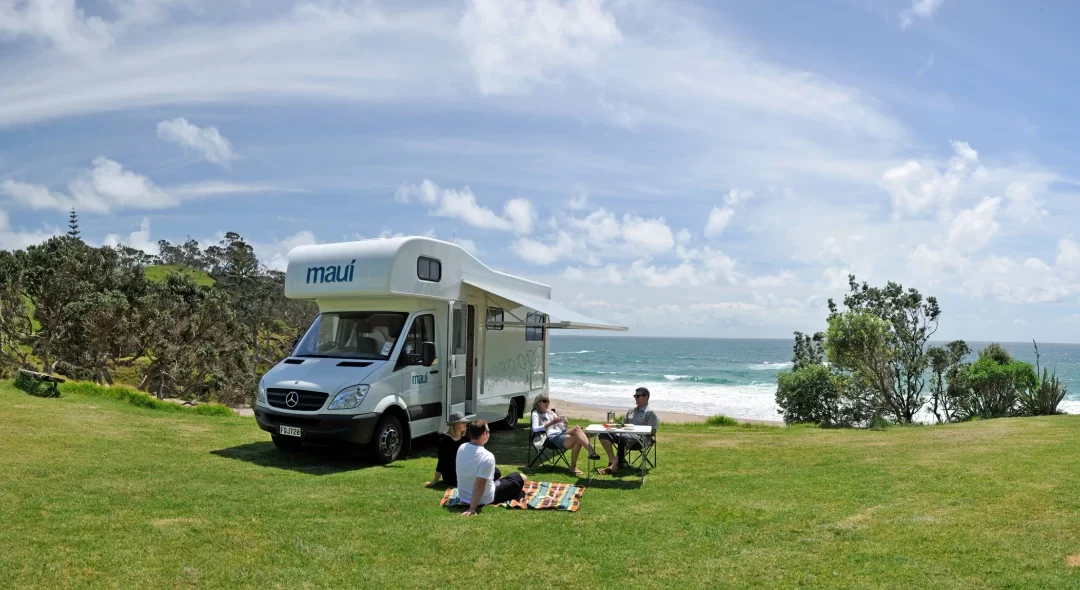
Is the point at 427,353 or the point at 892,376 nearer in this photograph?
the point at 427,353

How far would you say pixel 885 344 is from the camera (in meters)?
19.7

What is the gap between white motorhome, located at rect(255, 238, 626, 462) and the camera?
352 inches

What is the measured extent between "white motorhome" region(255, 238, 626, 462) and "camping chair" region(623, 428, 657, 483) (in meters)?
2.60

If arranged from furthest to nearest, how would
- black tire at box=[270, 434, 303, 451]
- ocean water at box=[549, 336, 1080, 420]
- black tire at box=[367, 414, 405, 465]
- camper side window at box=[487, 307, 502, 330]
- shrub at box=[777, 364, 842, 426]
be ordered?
ocean water at box=[549, 336, 1080, 420]
shrub at box=[777, 364, 842, 426]
camper side window at box=[487, 307, 502, 330]
black tire at box=[270, 434, 303, 451]
black tire at box=[367, 414, 405, 465]

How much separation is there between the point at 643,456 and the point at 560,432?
1.10m

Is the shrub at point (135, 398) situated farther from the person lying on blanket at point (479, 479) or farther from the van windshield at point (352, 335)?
the person lying on blanket at point (479, 479)

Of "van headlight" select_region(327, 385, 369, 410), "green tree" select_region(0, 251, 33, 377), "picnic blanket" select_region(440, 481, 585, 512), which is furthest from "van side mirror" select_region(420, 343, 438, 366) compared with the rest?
"green tree" select_region(0, 251, 33, 377)

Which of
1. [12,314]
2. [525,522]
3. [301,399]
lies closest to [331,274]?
[301,399]

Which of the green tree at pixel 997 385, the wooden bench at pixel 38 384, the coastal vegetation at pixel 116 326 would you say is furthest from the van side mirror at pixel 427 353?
the coastal vegetation at pixel 116 326

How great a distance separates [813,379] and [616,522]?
50.2 feet

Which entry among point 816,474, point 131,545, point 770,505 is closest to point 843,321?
point 816,474

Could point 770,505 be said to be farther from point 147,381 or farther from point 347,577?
point 147,381

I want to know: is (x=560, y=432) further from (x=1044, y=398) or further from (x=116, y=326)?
(x=116, y=326)

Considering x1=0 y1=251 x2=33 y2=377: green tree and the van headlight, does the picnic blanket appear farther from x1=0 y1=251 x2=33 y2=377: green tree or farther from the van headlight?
x1=0 y1=251 x2=33 y2=377: green tree
